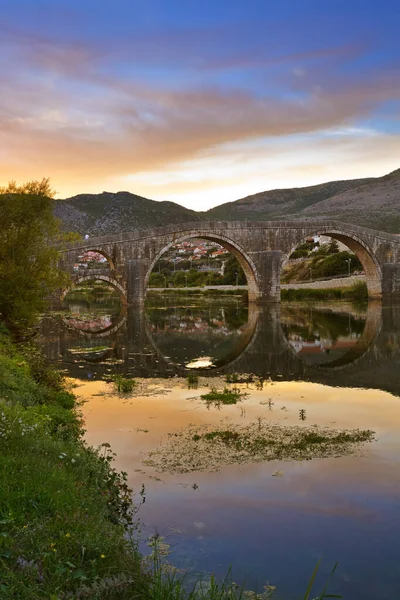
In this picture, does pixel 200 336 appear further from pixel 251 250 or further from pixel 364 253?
pixel 364 253

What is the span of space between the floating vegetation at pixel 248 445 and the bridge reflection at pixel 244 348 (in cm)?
410

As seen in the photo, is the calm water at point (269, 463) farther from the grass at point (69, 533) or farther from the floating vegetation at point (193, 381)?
the grass at point (69, 533)

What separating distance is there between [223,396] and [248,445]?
133 inches

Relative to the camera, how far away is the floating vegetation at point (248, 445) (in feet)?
25.7

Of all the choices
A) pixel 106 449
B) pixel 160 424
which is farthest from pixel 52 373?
pixel 106 449

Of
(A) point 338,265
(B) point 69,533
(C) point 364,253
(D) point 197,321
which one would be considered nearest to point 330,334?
(D) point 197,321

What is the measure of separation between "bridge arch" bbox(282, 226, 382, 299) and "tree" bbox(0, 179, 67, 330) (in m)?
27.4

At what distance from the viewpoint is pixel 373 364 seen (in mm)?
16234

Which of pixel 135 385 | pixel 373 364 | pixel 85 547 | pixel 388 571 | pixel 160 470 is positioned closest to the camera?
pixel 85 547

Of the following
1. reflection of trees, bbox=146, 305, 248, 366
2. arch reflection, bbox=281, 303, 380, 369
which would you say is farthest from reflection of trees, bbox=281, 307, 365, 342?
reflection of trees, bbox=146, 305, 248, 366

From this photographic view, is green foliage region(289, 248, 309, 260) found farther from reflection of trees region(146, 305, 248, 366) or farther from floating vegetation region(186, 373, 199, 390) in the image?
floating vegetation region(186, 373, 199, 390)

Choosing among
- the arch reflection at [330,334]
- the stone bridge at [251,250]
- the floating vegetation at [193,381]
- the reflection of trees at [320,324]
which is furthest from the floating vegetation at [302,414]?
the stone bridge at [251,250]

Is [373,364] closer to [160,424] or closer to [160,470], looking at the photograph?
[160,424]

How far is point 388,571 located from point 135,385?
8.95 metres
